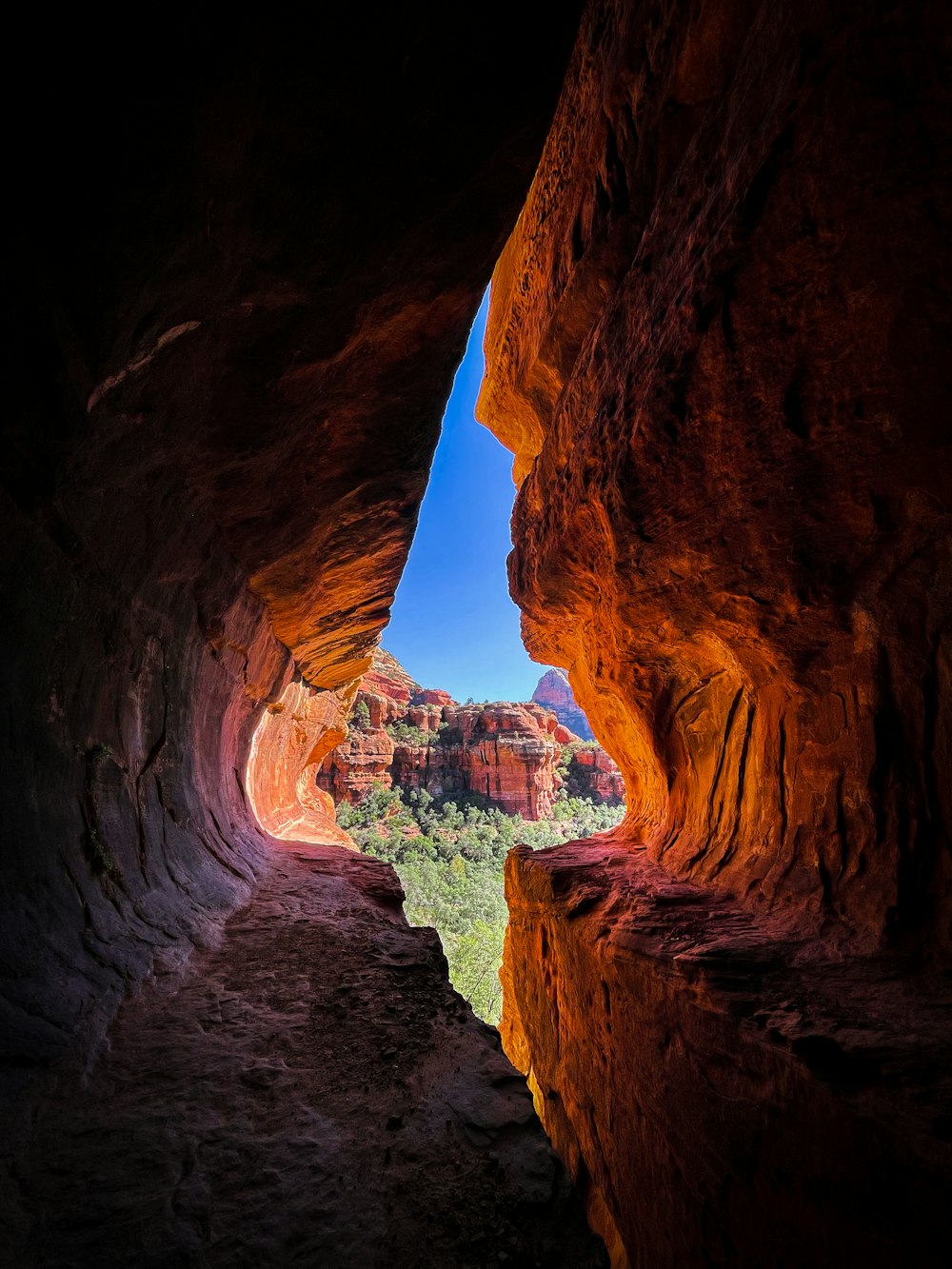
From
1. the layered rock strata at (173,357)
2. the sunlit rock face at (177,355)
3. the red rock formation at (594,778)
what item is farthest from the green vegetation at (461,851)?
the sunlit rock face at (177,355)

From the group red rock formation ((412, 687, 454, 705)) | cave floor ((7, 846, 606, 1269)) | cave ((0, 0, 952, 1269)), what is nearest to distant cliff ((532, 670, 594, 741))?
red rock formation ((412, 687, 454, 705))

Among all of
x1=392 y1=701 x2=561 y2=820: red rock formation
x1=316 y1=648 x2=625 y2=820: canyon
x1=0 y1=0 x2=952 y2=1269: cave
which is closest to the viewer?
x1=0 y1=0 x2=952 y2=1269: cave

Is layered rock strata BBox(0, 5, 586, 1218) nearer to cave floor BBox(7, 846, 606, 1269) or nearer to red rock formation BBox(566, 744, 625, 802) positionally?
cave floor BBox(7, 846, 606, 1269)

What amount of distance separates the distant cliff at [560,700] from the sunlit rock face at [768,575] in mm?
126021

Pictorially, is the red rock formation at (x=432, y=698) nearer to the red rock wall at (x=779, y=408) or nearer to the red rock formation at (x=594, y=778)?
the red rock formation at (x=594, y=778)

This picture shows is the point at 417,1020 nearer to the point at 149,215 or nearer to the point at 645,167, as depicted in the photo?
the point at 149,215

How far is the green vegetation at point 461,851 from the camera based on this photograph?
59.0 ft

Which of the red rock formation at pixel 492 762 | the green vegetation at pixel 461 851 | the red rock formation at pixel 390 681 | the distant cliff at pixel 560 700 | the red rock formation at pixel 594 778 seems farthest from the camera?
the distant cliff at pixel 560 700

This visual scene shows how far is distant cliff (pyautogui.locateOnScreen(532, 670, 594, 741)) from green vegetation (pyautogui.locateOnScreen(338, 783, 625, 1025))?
84.5m

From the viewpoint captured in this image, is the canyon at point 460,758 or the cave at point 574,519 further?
the canyon at point 460,758

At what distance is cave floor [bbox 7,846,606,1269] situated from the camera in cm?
183

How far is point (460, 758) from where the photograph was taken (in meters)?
43.4

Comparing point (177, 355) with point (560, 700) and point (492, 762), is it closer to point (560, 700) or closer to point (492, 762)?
point (492, 762)

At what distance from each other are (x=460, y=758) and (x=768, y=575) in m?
41.3
